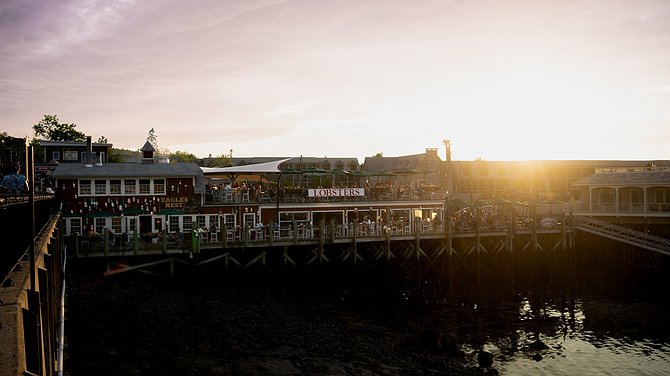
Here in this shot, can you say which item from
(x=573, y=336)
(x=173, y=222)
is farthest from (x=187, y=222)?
(x=573, y=336)

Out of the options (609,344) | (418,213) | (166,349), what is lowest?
(609,344)

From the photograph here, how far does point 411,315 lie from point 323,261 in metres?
8.15

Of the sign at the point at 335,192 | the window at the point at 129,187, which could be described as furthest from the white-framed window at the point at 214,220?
the sign at the point at 335,192

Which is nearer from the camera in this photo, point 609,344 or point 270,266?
point 609,344

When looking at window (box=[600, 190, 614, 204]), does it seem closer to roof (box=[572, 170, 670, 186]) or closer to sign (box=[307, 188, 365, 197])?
roof (box=[572, 170, 670, 186])

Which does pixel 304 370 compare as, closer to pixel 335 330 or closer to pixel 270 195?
pixel 335 330

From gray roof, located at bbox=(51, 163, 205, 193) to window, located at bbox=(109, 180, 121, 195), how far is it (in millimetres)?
475

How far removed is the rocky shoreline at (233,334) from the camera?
1792cm

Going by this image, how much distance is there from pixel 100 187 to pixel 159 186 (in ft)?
12.0

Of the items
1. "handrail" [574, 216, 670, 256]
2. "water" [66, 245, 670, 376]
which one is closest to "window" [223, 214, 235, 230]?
"water" [66, 245, 670, 376]

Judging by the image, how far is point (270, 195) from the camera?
128 feet

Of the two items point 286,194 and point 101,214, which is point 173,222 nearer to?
point 101,214

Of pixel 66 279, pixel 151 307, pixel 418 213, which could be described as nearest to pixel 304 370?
pixel 151 307

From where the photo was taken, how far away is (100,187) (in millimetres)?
34219
